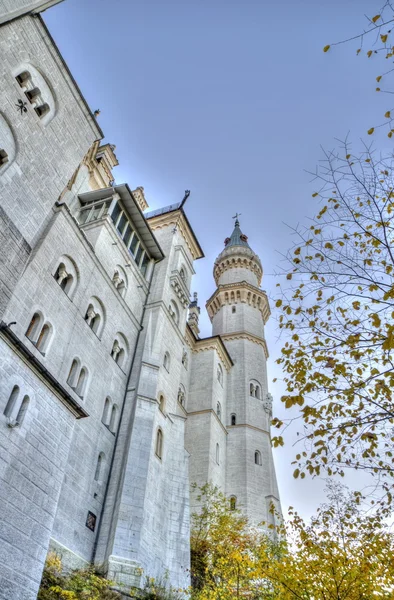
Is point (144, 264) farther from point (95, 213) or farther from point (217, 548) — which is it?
point (217, 548)

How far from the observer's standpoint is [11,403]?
43.8ft

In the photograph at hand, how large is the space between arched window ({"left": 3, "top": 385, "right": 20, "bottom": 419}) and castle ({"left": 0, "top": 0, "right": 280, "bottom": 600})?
34mm

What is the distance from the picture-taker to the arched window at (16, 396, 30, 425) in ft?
43.8

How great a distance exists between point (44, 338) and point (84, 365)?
283 cm

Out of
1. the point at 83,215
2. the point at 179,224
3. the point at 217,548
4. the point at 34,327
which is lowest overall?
the point at 217,548

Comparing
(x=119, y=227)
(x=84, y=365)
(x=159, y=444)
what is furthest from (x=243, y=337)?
(x=84, y=365)

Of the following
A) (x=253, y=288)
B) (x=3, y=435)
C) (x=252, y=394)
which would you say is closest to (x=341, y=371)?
(x=3, y=435)

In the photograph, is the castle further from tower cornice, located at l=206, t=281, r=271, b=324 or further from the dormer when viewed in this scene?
tower cornice, located at l=206, t=281, r=271, b=324

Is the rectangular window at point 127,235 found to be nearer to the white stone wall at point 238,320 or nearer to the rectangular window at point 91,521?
the rectangular window at point 91,521

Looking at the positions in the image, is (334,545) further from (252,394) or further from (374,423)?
(252,394)

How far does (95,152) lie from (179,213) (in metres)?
7.20

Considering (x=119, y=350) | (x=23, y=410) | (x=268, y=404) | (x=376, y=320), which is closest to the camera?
(x=376, y=320)

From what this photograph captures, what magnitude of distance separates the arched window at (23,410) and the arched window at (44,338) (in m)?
4.08

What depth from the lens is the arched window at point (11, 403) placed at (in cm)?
1307
